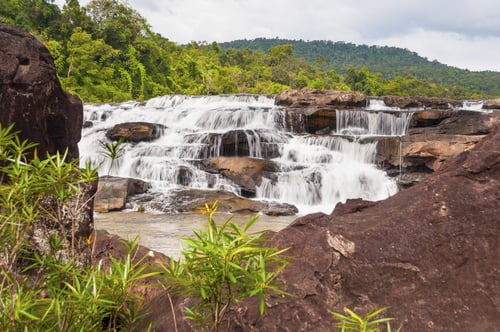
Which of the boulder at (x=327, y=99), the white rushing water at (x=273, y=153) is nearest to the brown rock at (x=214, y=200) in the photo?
the white rushing water at (x=273, y=153)

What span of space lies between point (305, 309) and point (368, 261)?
0.37m

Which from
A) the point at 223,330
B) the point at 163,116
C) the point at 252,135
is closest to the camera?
the point at 223,330

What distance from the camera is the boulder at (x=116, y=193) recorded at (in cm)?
969

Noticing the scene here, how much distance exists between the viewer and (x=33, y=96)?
143 inches

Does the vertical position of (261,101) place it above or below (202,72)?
below

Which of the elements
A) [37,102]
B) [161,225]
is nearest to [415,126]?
[161,225]

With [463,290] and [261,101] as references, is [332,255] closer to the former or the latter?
[463,290]

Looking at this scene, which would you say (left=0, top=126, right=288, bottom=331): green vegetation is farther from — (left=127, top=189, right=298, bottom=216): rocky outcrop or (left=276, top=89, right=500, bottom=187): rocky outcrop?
(left=276, top=89, right=500, bottom=187): rocky outcrop

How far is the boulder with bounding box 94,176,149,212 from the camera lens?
31.8 feet

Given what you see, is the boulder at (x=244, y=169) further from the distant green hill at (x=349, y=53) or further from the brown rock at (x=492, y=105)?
the distant green hill at (x=349, y=53)

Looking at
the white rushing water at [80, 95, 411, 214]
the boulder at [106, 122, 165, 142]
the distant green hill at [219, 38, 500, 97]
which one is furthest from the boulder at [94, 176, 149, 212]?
the distant green hill at [219, 38, 500, 97]

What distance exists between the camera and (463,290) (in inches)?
63.9

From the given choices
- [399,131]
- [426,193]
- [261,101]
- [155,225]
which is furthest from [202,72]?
[426,193]

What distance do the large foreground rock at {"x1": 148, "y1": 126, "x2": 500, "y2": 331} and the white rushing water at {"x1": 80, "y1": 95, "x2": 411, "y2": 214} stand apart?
346 inches
